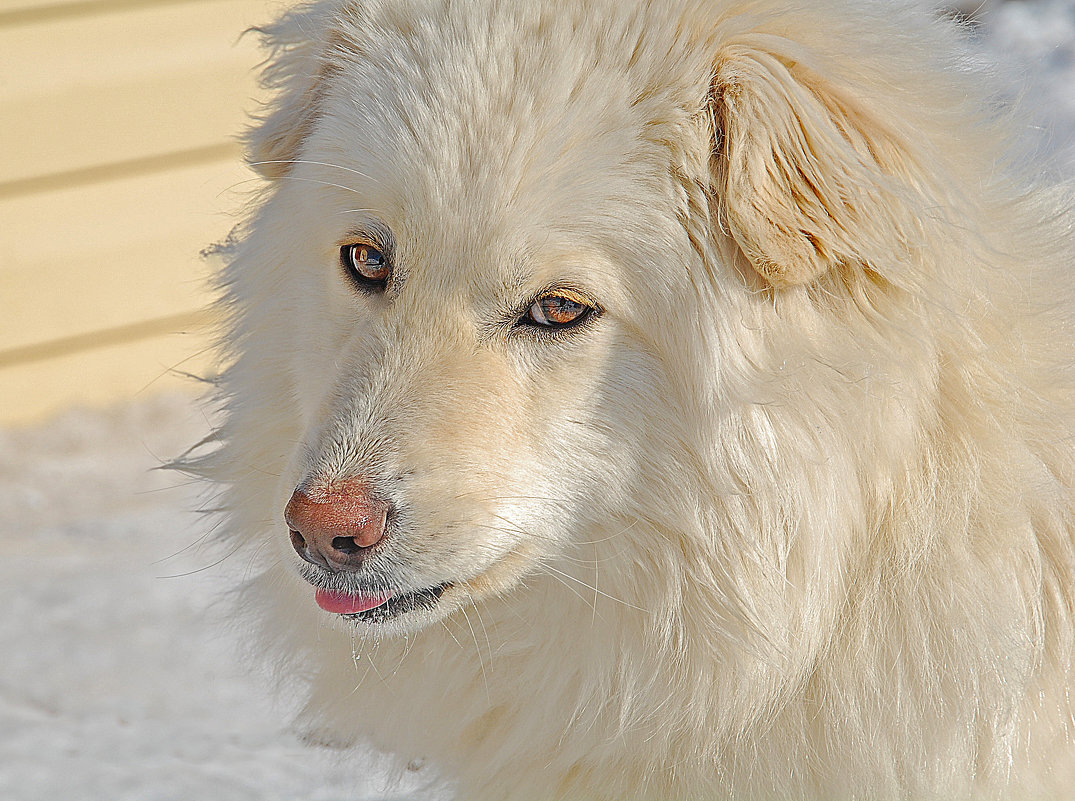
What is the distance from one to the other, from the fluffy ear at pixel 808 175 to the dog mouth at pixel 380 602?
843mm

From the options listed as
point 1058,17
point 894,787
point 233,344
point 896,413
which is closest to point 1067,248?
point 896,413

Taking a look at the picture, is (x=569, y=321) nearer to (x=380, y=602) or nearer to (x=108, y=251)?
(x=380, y=602)

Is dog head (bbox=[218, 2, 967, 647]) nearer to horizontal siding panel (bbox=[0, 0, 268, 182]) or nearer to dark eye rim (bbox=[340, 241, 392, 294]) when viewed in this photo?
dark eye rim (bbox=[340, 241, 392, 294])

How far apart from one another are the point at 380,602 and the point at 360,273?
0.64m

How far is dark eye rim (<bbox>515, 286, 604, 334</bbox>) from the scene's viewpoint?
1938 millimetres

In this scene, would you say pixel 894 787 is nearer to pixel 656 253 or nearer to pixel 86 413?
pixel 656 253

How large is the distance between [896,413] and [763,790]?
78cm

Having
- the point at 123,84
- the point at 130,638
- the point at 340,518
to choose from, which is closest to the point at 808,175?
the point at 340,518

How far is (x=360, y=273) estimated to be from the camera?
212 centimetres

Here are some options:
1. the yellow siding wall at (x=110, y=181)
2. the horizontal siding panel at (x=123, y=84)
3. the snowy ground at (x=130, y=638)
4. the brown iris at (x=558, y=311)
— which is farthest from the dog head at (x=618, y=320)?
the horizontal siding panel at (x=123, y=84)

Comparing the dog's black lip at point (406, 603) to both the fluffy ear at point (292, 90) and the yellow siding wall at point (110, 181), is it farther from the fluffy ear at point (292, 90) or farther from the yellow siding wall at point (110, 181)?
the yellow siding wall at point (110, 181)

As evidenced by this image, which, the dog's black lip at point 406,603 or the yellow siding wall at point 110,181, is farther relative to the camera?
the yellow siding wall at point 110,181

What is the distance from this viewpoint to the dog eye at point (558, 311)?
76.9 inches

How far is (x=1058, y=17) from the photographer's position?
268 inches
